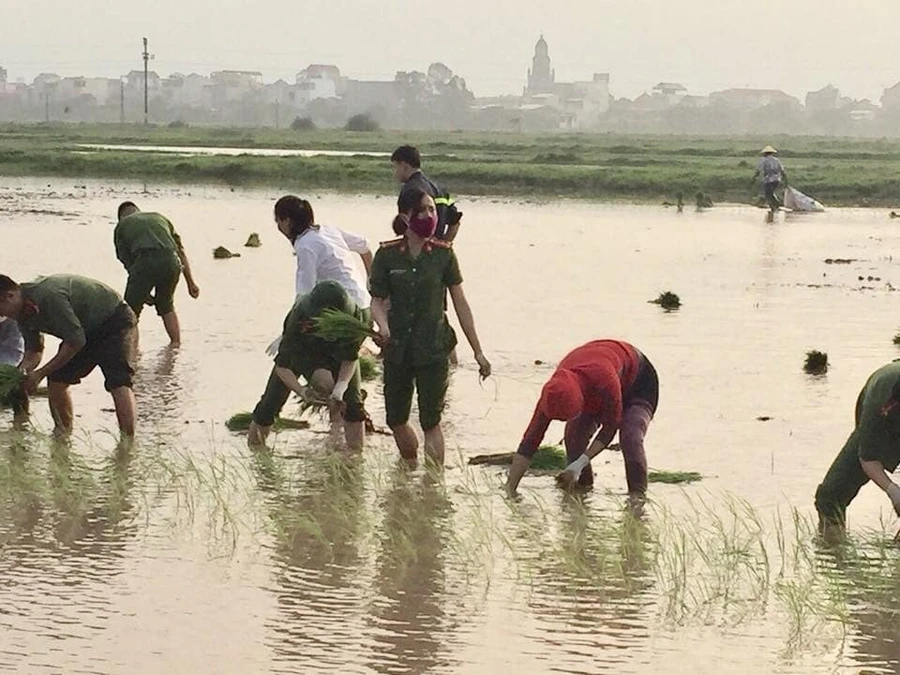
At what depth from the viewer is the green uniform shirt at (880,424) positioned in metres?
7.93

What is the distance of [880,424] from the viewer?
26.3ft

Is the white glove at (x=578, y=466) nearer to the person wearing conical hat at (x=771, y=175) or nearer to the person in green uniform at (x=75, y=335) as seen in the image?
the person in green uniform at (x=75, y=335)

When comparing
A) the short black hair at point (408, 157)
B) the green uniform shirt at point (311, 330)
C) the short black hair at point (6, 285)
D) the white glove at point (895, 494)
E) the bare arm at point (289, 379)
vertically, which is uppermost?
the short black hair at point (408, 157)

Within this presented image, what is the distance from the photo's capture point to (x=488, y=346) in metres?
15.3

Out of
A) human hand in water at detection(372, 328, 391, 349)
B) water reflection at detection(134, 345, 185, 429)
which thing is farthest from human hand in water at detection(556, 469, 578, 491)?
water reflection at detection(134, 345, 185, 429)

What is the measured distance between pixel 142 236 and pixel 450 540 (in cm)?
664

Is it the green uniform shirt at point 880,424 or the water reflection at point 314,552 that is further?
the green uniform shirt at point 880,424

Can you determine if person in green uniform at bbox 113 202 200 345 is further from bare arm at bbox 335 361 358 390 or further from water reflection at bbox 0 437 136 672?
bare arm at bbox 335 361 358 390

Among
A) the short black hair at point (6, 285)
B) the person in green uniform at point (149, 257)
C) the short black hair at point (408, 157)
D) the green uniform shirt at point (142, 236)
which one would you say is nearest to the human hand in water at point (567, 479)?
the short black hair at point (6, 285)

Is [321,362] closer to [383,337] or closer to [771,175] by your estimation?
[383,337]

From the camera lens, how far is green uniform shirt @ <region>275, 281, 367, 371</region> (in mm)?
9875

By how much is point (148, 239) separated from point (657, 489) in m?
5.90

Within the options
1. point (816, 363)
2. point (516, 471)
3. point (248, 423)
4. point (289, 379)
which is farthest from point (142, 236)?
point (516, 471)

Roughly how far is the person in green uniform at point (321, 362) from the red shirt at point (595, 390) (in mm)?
1420
